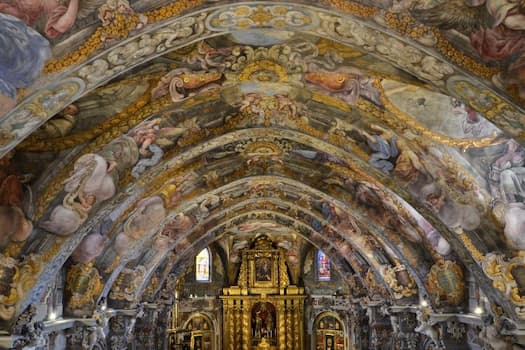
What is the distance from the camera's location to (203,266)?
38594 millimetres

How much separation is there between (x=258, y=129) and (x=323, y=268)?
2398cm

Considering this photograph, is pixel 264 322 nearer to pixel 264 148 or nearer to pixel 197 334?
pixel 197 334

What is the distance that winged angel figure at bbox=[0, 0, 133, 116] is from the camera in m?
8.40

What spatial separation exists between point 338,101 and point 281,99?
1.44 meters

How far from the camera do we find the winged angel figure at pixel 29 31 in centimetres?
840

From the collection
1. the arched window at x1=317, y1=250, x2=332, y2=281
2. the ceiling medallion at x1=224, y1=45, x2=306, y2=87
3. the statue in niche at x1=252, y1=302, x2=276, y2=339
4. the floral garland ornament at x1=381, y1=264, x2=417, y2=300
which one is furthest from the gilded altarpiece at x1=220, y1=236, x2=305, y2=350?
the ceiling medallion at x1=224, y1=45, x2=306, y2=87

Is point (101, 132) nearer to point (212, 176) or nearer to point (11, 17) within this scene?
point (11, 17)

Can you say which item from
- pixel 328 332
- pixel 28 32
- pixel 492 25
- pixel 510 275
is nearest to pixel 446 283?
pixel 510 275

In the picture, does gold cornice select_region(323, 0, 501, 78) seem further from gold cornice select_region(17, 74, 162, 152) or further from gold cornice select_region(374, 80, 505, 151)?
gold cornice select_region(17, 74, 162, 152)

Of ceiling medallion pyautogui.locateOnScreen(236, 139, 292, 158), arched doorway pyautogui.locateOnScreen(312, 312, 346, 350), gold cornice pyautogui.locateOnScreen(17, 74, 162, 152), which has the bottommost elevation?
arched doorway pyautogui.locateOnScreen(312, 312, 346, 350)

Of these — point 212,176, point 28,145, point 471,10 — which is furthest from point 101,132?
point 471,10

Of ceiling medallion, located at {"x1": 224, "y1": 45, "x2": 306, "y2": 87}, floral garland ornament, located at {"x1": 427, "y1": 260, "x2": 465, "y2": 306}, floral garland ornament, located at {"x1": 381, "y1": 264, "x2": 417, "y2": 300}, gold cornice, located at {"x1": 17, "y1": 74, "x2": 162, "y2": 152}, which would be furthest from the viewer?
floral garland ornament, located at {"x1": 381, "y1": 264, "x2": 417, "y2": 300}

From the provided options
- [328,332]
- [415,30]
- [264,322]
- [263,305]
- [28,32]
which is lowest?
[328,332]

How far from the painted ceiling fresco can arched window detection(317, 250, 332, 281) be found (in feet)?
47.8
